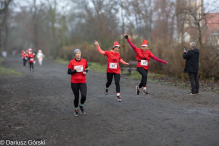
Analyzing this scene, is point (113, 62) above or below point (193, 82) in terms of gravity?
above

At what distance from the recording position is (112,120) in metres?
6.74

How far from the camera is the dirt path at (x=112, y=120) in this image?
17.5ft

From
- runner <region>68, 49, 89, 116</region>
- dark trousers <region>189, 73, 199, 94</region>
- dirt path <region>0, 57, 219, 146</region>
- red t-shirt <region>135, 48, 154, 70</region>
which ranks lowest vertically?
dirt path <region>0, 57, 219, 146</region>

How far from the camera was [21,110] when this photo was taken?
26.0 feet

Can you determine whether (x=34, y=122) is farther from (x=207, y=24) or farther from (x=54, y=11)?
(x=54, y=11)

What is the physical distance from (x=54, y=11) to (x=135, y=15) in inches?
819

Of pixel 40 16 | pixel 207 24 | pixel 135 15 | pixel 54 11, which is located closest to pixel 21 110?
pixel 207 24

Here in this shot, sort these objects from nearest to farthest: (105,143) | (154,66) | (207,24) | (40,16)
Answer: (105,143)
(207,24)
(154,66)
(40,16)

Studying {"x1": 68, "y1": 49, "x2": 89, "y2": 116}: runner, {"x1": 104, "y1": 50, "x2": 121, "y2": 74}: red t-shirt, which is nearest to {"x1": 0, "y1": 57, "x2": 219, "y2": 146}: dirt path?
{"x1": 68, "y1": 49, "x2": 89, "y2": 116}: runner

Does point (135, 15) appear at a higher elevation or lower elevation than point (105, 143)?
higher

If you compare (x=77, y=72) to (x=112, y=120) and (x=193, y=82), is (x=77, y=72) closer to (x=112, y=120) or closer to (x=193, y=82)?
(x=112, y=120)

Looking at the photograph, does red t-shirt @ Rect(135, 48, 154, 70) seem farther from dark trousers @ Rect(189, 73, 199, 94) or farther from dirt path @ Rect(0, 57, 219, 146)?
dark trousers @ Rect(189, 73, 199, 94)

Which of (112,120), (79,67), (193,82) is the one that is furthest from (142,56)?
(112,120)

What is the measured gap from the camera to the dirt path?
→ 17.5 ft
